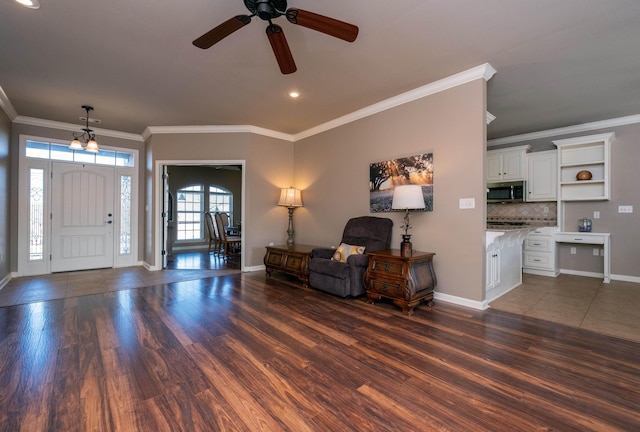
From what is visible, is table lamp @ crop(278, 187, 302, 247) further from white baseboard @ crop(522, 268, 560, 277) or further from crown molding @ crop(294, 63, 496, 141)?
white baseboard @ crop(522, 268, 560, 277)

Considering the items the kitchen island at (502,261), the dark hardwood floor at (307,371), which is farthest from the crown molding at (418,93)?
the dark hardwood floor at (307,371)

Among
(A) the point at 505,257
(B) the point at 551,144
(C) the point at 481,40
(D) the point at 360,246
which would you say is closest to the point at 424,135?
(C) the point at 481,40

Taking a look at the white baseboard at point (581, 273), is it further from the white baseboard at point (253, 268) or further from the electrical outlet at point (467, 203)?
the white baseboard at point (253, 268)

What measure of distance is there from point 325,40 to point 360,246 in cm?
251

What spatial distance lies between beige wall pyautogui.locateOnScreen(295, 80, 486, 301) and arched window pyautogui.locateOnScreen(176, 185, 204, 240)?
5.77m

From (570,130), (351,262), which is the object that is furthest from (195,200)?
(570,130)

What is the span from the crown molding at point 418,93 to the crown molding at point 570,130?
125 inches

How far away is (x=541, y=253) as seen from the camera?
5.18 metres

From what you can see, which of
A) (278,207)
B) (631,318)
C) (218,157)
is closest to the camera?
(631,318)

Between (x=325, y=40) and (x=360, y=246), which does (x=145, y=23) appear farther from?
(x=360, y=246)

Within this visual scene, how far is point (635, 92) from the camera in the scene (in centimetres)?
381

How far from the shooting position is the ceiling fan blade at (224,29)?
6.27ft

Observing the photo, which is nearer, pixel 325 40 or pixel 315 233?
pixel 325 40

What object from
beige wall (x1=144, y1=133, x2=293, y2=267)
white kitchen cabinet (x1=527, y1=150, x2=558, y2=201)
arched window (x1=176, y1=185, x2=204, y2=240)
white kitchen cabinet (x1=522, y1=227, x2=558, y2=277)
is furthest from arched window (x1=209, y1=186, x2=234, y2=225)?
white kitchen cabinet (x1=527, y1=150, x2=558, y2=201)
